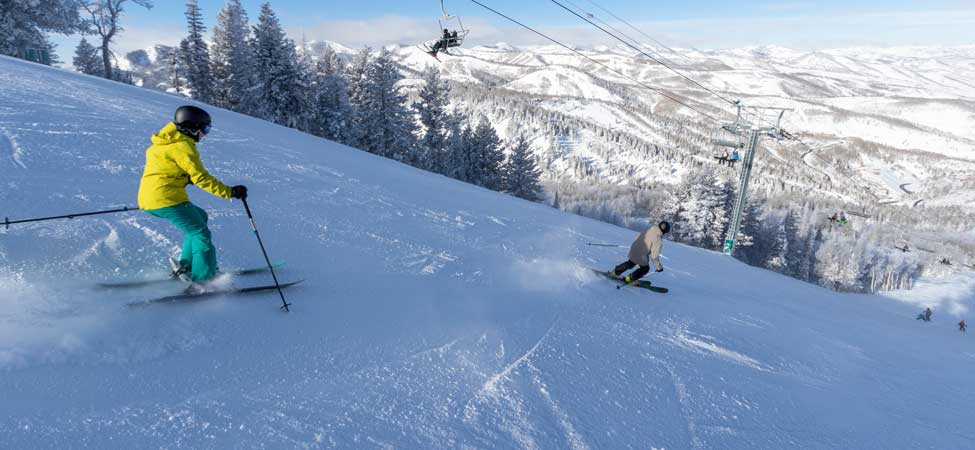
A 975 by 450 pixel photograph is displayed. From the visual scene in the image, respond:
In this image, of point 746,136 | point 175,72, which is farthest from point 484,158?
point 175,72

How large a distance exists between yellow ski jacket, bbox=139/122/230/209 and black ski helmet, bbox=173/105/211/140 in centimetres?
5

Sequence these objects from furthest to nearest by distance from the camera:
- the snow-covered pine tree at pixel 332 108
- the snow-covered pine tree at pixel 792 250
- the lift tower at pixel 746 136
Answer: the snow-covered pine tree at pixel 792 250
the snow-covered pine tree at pixel 332 108
the lift tower at pixel 746 136

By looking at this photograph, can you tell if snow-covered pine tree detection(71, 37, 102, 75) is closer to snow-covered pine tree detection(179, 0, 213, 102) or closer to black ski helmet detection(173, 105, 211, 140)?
snow-covered pine tree detection(179, 0, 213, 102)

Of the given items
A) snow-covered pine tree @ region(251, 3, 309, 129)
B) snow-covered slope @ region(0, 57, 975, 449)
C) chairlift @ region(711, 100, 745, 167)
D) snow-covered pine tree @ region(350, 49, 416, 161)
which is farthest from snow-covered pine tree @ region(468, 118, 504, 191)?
snow-covered slope @ region(0, 57, 975, 449)

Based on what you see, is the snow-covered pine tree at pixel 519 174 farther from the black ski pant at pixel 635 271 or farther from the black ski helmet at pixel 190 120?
the black ski helmet at pixel 190 120

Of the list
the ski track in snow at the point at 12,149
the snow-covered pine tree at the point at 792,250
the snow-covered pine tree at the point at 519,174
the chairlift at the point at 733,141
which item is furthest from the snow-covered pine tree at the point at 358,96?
the snow-covered pine tree at the point at 792,250

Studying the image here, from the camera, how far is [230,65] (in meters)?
34.4

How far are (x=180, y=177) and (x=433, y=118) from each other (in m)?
34.9

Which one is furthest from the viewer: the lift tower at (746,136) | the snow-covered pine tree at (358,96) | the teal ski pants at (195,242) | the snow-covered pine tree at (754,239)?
the snow-covered pine tree at (754,239)

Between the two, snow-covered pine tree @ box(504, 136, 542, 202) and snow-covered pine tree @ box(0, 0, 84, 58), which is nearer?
snow-covered pine tree @ box(0, 0, 84, 58)

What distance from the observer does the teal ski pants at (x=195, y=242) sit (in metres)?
4.34

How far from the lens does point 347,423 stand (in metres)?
3.15

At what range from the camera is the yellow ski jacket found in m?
4.08

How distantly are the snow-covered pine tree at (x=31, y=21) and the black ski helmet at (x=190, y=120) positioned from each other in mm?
31127
